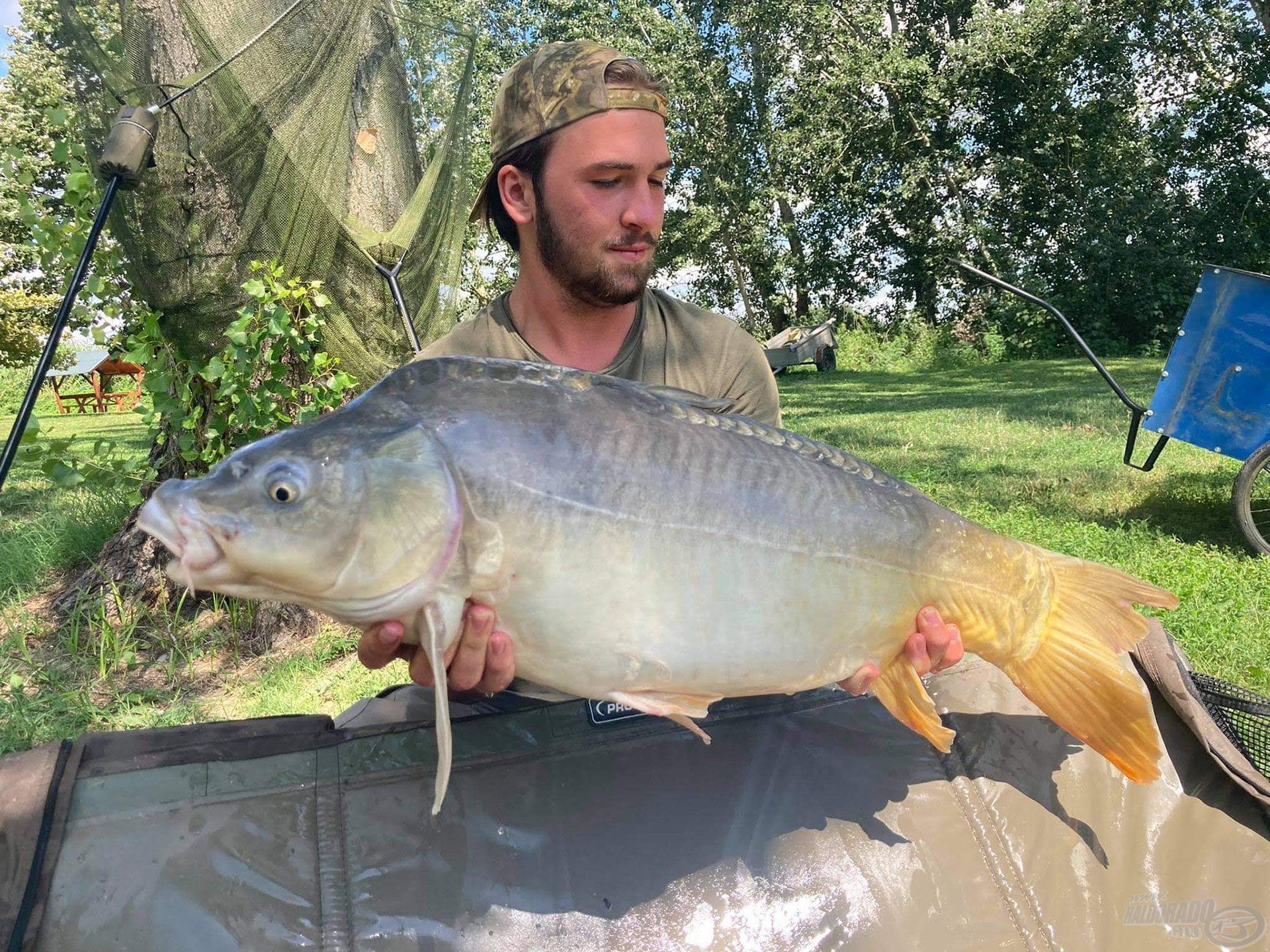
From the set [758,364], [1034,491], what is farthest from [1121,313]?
[758,364]

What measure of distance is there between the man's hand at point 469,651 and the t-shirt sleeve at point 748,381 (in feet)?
3.65

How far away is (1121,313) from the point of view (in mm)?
17281

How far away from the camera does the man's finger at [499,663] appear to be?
1367 mm

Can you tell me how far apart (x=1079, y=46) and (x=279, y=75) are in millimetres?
18604

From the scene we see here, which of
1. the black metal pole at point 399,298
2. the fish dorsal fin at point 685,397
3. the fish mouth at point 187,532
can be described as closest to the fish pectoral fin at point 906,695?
the fish dorsal fin at point 685,397

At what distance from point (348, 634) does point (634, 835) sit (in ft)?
6.08

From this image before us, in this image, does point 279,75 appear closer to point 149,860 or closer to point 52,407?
point 149,860

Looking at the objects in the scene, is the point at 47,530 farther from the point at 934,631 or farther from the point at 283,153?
the point at 934,631

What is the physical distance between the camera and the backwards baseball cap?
2.08m

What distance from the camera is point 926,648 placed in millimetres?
1664

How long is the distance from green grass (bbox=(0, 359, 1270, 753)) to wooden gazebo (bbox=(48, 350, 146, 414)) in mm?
12976

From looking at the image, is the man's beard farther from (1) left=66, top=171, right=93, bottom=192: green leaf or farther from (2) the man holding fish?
(1) left=66, top=171, right=93, bottom=192: green leaf

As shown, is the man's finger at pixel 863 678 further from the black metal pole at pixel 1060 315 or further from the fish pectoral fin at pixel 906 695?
the black metal pole at pixel 1060 315

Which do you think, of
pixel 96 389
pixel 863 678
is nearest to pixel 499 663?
pixel 863 678
